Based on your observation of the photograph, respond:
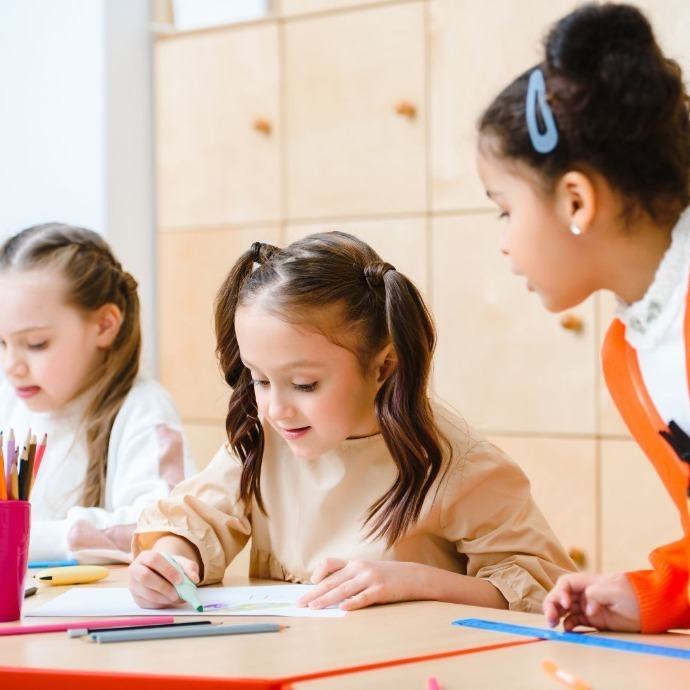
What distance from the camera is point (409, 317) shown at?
1408 mm

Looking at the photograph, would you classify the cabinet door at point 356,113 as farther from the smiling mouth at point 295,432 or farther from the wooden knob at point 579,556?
the smiling mouth at point 295,432

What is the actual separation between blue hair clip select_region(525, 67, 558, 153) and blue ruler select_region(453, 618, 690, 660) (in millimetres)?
446

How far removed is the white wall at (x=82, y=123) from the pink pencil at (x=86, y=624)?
2277 millimetres

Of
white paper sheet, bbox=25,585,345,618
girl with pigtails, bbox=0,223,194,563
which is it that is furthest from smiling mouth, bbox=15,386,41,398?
white paper sheet, bbox=25,585,345,618

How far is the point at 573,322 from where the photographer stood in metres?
2.73

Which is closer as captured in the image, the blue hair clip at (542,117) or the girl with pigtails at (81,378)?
the blue hair clip at (542,117)

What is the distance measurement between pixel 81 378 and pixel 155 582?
76 centimetres

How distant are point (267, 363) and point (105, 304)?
2.11 feet

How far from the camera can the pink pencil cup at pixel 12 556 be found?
3.82ft

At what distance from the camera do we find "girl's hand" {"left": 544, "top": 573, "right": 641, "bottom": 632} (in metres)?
1.10

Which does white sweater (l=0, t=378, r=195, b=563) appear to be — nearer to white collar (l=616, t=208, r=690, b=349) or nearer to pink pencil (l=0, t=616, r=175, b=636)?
pink pencil (l=0, t=616, r=175, b=636)

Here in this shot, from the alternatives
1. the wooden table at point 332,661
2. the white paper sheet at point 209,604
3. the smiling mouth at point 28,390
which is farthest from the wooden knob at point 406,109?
the wooden table at point 332,661

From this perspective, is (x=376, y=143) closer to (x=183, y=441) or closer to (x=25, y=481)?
(x=183, y=441)

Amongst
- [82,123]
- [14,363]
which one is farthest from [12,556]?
[82,123]
